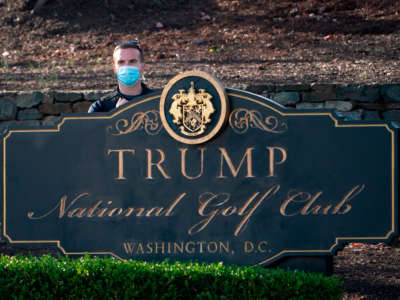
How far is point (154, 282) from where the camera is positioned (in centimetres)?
359

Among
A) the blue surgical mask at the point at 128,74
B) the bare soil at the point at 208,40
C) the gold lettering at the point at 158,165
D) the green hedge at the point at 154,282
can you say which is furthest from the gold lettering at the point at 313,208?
the bare soil at the point at 208,40

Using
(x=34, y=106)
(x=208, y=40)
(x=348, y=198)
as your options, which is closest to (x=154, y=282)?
(x=348, y=198)

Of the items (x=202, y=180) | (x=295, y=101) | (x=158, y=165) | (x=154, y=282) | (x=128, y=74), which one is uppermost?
(x=128, y=74)

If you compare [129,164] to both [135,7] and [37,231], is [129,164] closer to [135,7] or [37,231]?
[37,231]

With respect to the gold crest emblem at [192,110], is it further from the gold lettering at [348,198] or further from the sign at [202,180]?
the gold lettering at [348,198]

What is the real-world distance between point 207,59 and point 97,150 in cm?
629

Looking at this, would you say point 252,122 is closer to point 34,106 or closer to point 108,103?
point 108,103

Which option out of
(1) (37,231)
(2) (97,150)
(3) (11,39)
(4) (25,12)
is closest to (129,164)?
(2) (97,150)

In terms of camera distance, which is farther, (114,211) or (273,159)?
(114,211)

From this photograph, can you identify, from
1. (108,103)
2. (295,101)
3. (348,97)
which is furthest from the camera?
(295,101)

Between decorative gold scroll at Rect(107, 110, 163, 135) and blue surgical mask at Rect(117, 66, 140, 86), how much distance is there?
49cm

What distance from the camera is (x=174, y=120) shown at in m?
4.01

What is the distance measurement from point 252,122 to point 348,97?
3587mm

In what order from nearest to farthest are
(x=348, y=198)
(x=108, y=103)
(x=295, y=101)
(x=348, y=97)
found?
1. (x=348, y=198)
2. (x=108, y=103)
3. (x=348, y=97)
4. (x=295, y=101)
